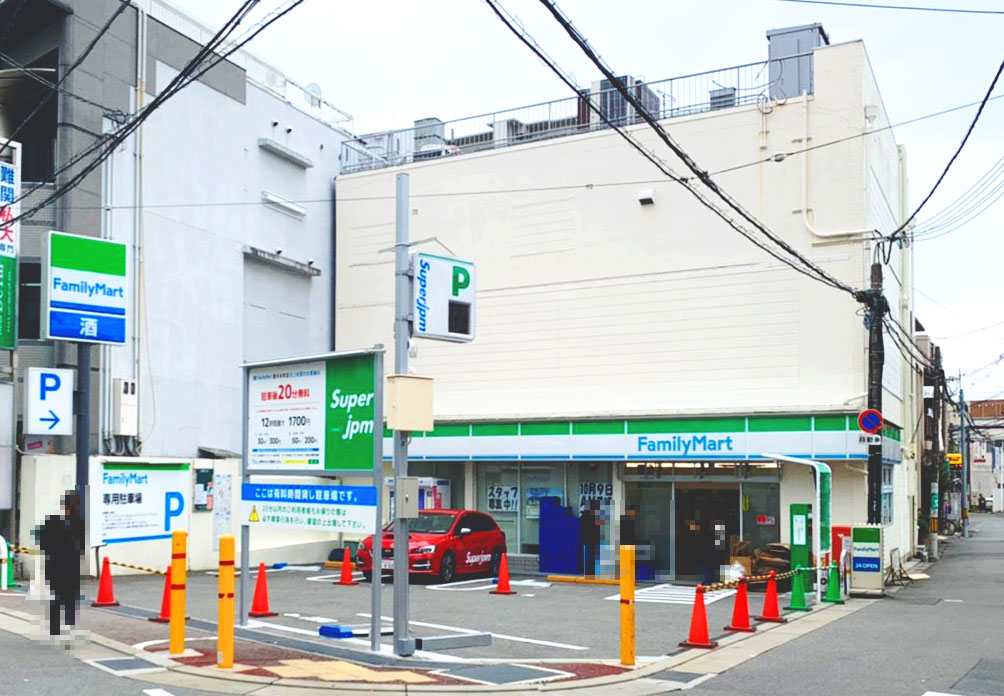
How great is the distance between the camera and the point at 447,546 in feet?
75.9

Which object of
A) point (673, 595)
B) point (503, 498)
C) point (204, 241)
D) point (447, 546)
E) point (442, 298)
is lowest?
point (673, 595)

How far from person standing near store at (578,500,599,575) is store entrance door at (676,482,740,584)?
2011 mm

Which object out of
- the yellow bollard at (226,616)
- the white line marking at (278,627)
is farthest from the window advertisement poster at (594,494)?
the yellow bollard at (226,616)

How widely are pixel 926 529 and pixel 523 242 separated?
16.3m

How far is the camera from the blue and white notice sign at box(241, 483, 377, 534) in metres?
12.4

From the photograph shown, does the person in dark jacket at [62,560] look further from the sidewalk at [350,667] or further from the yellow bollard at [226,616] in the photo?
the yellow bollard at [226,616]

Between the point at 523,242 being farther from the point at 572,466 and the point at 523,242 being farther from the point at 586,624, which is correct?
the point at 586,624

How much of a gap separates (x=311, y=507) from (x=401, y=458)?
1.74 m

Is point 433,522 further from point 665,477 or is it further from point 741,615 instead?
point 741,615

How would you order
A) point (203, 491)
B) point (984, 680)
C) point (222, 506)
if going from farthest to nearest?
point (222, 506)
point (203, 491)
point (984, 680)

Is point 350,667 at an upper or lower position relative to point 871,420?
lower

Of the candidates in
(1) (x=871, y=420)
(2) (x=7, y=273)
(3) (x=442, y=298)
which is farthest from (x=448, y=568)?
(3) (x=442, y=298)

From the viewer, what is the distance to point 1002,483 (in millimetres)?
106938

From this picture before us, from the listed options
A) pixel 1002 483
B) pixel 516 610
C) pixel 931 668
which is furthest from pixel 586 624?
pixel 1002 483
